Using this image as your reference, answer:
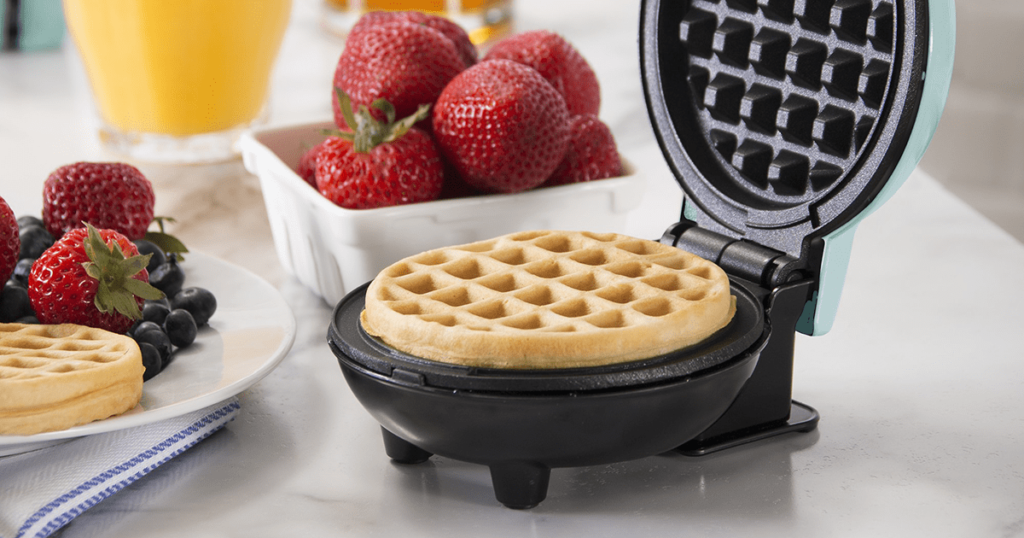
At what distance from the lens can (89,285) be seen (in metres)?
0.92

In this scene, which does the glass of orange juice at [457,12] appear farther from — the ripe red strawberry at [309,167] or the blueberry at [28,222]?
the blueberry at [28,222]

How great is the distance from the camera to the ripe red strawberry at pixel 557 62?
1268 mm

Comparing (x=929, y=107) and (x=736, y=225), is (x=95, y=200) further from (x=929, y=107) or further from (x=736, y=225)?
(x=929, y=107)

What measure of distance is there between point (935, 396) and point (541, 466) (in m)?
0.45

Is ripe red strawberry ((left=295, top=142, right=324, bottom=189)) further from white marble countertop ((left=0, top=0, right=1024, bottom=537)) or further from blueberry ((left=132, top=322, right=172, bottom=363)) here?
blueberry ((left=132, top=322, right=172, bottom=363))

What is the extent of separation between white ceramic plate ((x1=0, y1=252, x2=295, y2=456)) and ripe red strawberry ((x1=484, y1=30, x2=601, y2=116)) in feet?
1.36

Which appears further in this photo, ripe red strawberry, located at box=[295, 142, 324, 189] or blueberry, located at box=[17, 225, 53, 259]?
ripe red strawberry, located at box=[295, 142, 324, 189]

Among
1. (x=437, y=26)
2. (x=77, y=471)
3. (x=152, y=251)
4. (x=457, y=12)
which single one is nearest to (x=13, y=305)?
(x=152, y=251)

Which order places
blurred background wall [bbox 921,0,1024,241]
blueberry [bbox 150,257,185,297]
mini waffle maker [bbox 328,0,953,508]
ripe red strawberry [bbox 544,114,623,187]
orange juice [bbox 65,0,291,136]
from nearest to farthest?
mini waffle maker [bbox 328,0,953,508] → blueberry [bbox 150,257,185,297] → ripe red strawberry [bbox 544,114,623,187] → orange juice [bbox 65,0,291,136] → blurred background wall [bbox 921,0,1024,241]

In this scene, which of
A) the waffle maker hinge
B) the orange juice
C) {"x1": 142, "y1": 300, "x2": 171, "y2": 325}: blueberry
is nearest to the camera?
the waffle maker hinge

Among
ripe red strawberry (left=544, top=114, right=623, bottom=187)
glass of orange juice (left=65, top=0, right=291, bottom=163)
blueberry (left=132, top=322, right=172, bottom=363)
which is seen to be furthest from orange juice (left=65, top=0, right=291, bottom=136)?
blueberry (left=132, top=322, right=172, bottom=363)

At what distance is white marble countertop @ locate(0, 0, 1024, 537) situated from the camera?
790mm

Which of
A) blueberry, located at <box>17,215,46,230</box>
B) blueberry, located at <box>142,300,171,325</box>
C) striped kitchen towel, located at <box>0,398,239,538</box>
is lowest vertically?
striped kitchen towel, located at <box>0,398,239,538</box>

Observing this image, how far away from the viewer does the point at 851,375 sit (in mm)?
1043
